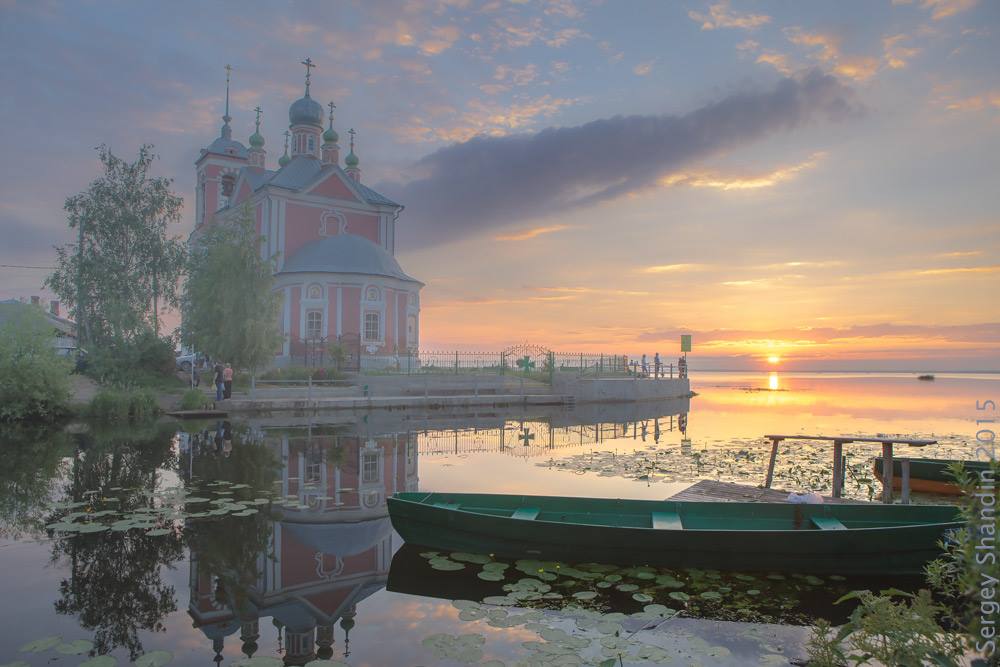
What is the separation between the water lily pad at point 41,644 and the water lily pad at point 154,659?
780 millimetres

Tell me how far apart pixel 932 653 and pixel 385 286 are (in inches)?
1382

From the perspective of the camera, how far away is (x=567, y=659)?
4875 millimetres

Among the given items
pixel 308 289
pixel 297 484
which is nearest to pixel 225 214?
pixel 308 289

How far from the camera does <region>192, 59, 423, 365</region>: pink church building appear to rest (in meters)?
35.7

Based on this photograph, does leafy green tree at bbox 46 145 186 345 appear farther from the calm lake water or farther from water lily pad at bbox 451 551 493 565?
water lily pad at bbox 451 551 493 565

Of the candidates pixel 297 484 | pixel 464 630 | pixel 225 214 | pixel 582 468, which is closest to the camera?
pixel 464 630

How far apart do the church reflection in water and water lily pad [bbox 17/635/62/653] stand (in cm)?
107

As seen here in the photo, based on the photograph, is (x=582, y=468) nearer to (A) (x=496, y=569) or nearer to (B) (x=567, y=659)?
(A) (x=496, y=569)

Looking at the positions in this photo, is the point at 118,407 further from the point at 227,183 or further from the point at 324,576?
the point at 227,183

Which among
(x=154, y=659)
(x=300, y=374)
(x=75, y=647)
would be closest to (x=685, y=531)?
(x=154, y=659)

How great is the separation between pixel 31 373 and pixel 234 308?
799cm

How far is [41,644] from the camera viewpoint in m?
5.14

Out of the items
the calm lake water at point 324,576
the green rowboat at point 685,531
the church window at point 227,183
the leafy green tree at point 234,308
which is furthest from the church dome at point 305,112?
the green rowboat at point 685,531

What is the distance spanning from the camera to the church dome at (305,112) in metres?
44.2
